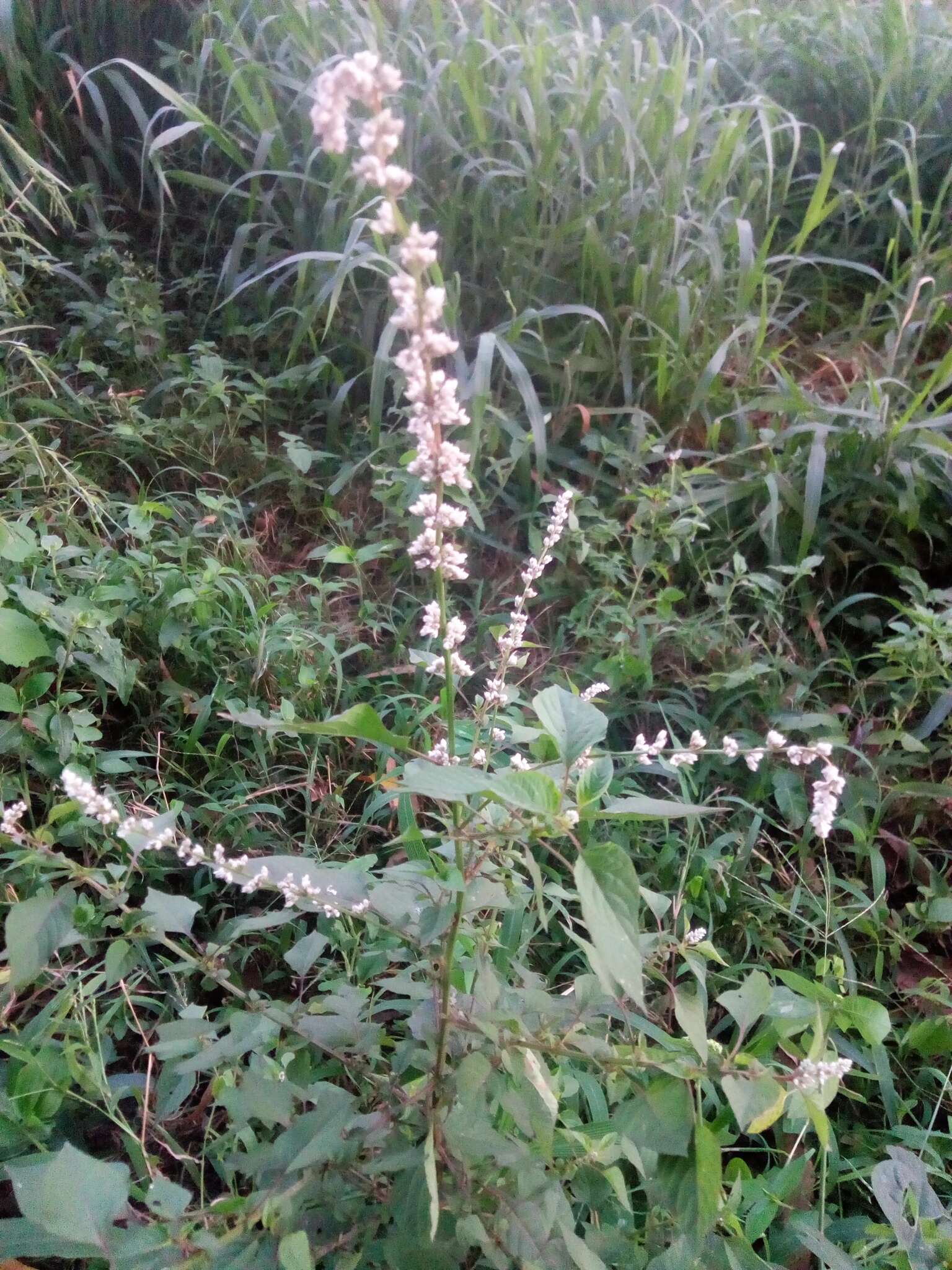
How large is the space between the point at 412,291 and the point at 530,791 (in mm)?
365

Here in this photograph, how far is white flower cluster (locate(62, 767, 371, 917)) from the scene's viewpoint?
721 millimetres

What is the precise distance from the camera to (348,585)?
6.08ft

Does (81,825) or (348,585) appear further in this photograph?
(348,585)

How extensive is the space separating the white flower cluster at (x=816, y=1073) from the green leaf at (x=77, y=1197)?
0.57 meters

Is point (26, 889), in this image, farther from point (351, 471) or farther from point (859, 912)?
point (859, 912)

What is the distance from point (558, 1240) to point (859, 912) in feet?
3.14

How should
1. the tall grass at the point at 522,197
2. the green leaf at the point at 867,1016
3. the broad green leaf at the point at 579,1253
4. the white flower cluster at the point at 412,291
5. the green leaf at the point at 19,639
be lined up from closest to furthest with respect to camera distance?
the white flower cluster at the point at 412,291
the broad green leaf at the point at 579,1253
the green leaf at the point at 867,1016
the green leaf at the point at 19,639
the tall grass at the point at 522,197

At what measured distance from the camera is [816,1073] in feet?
2.22

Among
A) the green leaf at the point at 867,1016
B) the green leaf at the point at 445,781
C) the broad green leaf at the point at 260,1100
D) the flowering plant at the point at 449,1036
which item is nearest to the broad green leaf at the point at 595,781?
the flowering plant at the point at 449,1036

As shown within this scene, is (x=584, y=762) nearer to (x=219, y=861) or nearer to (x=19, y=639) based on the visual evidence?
(x=219, y=861)

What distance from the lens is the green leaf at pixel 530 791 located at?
1.86 feet

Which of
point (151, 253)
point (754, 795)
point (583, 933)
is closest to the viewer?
point (583, 933)

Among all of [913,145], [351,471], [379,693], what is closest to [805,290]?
[913,145]

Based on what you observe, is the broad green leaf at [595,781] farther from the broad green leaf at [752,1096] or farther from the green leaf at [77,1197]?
the green leaf at [77,1197]
